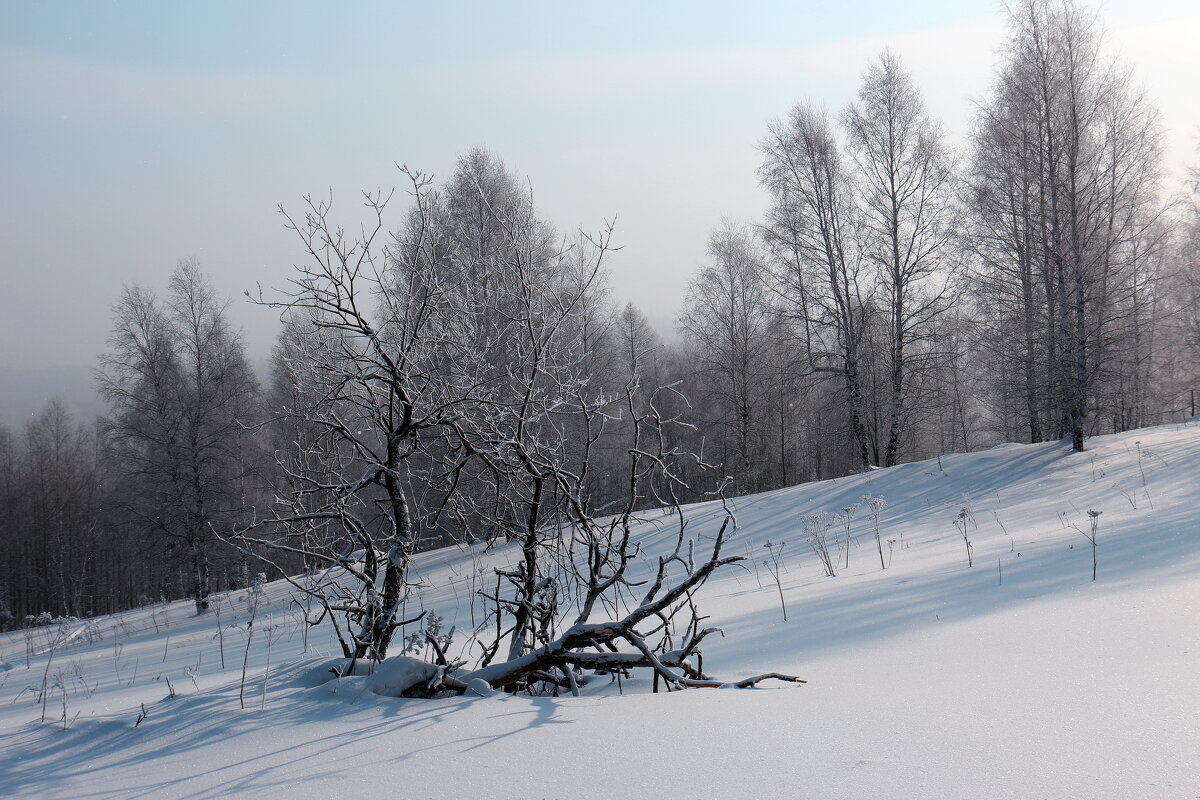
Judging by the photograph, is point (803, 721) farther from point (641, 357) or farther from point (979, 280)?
point (979, 280)

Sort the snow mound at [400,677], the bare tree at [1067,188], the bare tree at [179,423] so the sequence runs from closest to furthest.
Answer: the snow mound at [400,677] < the bare tree at [1067,188] < the bare tree at [179,423]

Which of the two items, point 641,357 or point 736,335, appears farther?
point 736,335

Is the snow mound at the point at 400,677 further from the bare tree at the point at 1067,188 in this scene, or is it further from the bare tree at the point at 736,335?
the bare tree at the point at 736,335

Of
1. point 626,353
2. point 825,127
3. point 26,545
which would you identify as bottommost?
point 26,545

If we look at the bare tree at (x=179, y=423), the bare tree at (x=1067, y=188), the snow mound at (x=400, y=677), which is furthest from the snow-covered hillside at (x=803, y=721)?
the bare tree at (x=179, y=423)

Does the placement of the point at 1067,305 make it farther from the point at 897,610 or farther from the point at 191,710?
the point at 191,710

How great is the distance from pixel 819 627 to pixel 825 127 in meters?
18.2

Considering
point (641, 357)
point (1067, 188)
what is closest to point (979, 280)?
point (1067, 188)

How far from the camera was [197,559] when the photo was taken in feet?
60.2

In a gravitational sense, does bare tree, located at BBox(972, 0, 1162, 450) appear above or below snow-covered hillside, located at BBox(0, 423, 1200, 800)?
above

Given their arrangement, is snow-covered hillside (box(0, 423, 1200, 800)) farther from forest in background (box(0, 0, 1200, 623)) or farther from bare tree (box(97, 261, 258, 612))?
bare tree (box(97, 261, 258, 612))

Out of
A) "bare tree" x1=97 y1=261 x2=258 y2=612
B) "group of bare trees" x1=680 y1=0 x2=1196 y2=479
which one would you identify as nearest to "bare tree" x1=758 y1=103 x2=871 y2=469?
"group of bare trees" x1=680 y1=0 x2=1196 y2=479

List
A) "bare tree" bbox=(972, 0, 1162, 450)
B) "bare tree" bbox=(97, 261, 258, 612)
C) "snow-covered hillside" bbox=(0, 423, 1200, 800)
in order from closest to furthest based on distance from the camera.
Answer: "snow-covered hillside" bbox=(0, 423, 1200, 800) → "bare tree" bbox=(972, 0, 1162, 450) → "bare tree" bbox=(97, 261, 258, 612)

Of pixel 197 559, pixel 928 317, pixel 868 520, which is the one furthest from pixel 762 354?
pixel 197 559
